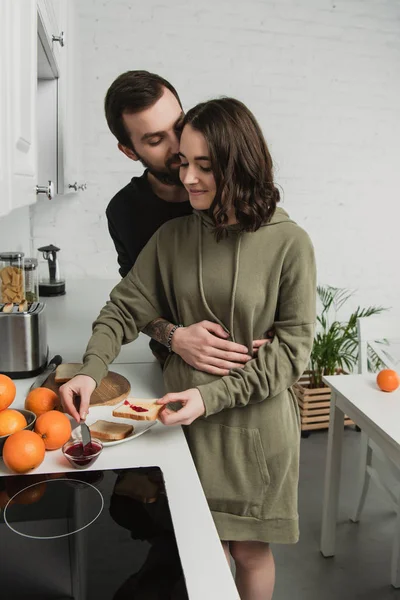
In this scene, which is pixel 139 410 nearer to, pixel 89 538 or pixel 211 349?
pixel 211 349

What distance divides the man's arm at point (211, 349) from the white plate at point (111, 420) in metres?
0.17

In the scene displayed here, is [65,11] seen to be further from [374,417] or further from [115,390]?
[374,417]

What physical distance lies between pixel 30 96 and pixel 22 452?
0.66m

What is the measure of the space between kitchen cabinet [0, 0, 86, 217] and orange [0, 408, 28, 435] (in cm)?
41

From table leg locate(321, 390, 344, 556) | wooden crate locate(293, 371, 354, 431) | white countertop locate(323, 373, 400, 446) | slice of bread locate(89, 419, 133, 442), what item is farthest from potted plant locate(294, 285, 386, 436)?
slice of bread locate(89, 419, 133, 442)

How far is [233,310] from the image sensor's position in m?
1.26

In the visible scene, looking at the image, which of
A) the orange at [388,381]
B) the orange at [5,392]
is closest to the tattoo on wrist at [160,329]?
the orange at [5,392]

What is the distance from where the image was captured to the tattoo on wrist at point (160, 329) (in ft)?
4.40

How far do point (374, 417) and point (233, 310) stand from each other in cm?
74

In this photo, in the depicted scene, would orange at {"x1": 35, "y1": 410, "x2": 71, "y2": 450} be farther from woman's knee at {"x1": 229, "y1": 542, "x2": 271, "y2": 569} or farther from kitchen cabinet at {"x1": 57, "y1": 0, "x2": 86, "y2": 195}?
kitchen cabinet at {"x1": 57, "y1": 0, "x2": 86, "y2": 195}

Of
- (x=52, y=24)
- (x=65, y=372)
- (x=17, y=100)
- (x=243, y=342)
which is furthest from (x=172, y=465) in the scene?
(x=52, y=24)

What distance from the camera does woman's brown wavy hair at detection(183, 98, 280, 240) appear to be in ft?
3.82

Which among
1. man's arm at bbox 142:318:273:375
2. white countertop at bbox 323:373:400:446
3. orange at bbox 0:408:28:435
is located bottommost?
white countertop at bbox 323:373:400:446

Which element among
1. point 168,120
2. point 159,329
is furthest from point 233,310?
point 168,120
